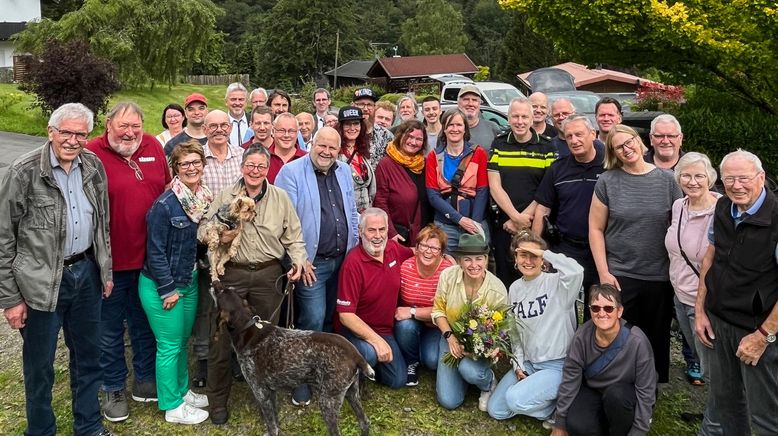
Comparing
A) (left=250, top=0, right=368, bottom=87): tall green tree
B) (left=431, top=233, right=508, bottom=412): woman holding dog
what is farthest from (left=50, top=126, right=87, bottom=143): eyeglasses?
(left=250, top=0, right=368, bottom=87): tall green tree

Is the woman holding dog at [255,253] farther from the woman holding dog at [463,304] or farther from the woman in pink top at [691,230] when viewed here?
the woman in pink top at [691,230]

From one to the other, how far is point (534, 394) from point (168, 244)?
2800mm

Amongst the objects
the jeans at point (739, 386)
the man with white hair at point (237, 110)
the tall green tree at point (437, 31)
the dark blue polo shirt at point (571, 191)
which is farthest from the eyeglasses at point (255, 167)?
the tall green tree at point (437, 31)

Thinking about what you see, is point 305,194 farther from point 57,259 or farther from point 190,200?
point 57,259

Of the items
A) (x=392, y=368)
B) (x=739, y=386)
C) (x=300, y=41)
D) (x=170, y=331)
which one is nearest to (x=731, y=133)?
(x=739, y=386)

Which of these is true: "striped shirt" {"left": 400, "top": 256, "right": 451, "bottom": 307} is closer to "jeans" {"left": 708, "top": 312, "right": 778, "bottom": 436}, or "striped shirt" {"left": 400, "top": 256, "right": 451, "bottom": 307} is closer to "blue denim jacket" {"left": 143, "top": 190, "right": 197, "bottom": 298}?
"blue denim jacket" {"left": 143, "top": 190, "right": 197, "bottom": 298}

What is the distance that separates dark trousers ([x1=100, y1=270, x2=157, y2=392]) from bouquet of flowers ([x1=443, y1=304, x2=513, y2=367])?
2372mm

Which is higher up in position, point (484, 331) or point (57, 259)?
point (57, 259)

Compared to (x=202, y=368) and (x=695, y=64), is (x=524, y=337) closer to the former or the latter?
(x=202, y=368)

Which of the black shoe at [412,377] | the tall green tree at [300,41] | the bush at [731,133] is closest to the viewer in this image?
the black shoe at [412,377]

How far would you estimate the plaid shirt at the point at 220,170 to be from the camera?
15.4ft

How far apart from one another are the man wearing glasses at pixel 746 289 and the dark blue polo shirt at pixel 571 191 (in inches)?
47.9

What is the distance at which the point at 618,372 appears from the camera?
3.96 meters

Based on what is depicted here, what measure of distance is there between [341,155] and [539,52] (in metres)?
44.6
